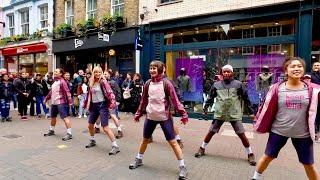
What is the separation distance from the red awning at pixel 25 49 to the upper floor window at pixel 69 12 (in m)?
2.06

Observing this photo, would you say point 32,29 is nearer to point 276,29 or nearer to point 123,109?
point 123,109

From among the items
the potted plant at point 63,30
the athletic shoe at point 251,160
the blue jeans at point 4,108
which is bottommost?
the athletic shoe at point 251,160

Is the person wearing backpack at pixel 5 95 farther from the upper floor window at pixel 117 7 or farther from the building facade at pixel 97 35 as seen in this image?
the upper floor window at pixel 117 7

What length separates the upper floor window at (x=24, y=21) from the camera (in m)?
20.1

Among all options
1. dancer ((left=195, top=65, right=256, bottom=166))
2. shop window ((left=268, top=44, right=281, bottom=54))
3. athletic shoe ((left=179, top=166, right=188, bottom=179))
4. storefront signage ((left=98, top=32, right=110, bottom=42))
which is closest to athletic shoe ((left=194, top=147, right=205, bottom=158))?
dancer ((left=195, top=65, right=256, bottom=166))

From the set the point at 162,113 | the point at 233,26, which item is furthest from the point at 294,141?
the point at 233,26

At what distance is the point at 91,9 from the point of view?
15.9 m

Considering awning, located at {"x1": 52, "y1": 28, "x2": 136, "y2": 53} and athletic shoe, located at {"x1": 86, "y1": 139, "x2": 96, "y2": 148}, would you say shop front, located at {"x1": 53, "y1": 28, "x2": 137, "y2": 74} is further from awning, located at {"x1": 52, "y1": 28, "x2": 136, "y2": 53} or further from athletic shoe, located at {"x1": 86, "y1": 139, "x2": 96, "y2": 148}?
athletic shoe, located at {"x1": 86, "y1": 139, "x2": 96, "y2": 148}

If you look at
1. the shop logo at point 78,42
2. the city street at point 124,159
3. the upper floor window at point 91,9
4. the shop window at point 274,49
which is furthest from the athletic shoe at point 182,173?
the upper floor window at point 91,9

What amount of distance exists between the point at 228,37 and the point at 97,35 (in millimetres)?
6574

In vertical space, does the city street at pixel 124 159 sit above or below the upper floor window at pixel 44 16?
below

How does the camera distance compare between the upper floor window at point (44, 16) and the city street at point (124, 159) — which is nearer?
the city street at point (124, 159)

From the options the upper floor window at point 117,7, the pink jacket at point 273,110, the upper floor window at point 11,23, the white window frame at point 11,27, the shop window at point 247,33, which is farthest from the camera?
the upper floor window at point 11,23

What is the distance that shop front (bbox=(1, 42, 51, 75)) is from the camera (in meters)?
18.3
